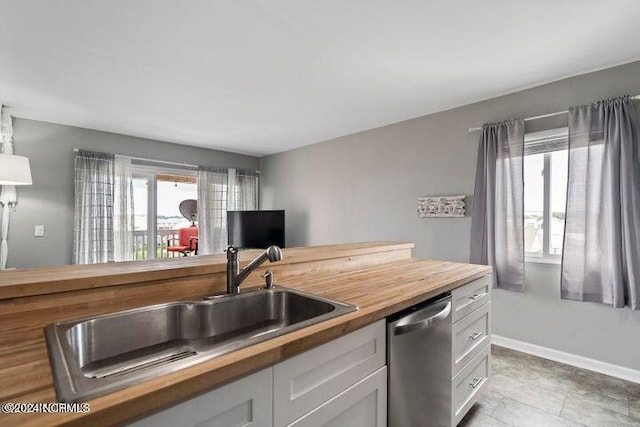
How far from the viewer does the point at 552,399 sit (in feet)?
6.79

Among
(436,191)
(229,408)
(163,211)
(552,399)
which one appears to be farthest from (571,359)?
(163,211)

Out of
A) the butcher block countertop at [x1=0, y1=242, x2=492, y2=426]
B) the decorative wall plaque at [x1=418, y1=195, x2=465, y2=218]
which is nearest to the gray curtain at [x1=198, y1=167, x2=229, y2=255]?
the decorative wall plaque at [x1=418, y1=195, x2=465, y2=218]

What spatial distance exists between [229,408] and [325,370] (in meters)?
0.32

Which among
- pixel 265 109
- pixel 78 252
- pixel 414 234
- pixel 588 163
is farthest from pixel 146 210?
pixel 588 163

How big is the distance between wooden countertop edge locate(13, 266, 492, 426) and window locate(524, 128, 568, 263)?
2.56 m

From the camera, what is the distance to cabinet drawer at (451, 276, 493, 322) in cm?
161

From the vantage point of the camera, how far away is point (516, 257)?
2.76 meters

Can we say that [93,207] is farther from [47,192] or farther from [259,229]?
[259,229]

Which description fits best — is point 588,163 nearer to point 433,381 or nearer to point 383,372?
point 433,381

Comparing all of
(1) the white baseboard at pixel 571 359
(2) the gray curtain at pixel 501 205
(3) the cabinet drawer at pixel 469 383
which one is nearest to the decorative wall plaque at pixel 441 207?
(2) the gray curtain at pixel 501 205

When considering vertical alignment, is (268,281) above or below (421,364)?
above

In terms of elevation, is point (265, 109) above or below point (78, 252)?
above

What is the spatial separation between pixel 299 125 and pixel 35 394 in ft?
12.2

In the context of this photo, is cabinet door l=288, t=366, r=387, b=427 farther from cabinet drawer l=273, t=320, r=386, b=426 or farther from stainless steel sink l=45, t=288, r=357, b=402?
stainless steel sink l=45, t=288, r=357, b=402
